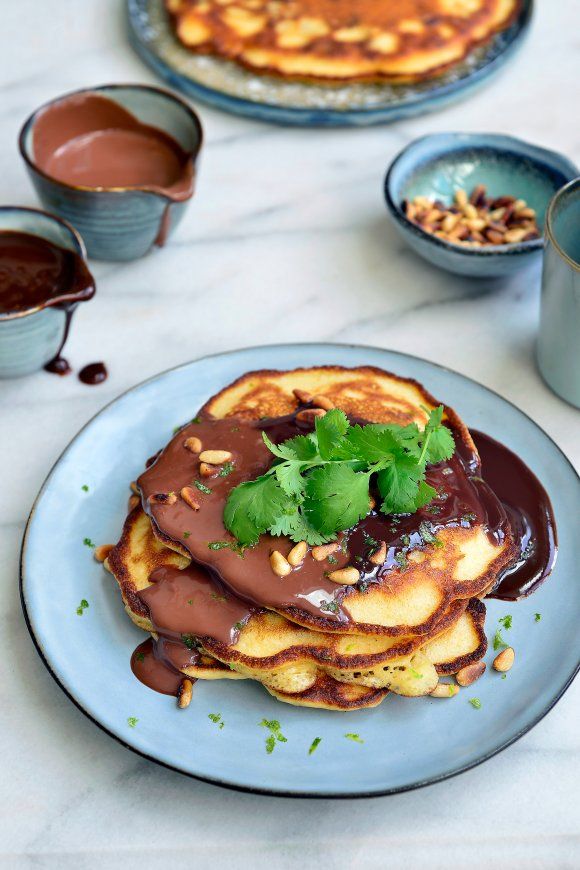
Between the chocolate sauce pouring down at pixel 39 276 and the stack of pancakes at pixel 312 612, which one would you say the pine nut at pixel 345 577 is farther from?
the chocolate sauce pouring down at pixel 39 276

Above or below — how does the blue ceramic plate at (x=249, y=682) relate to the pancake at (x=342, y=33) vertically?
below

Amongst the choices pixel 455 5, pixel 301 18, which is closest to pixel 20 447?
pixel 301 18

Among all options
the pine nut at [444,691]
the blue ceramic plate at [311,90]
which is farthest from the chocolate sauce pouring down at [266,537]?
the blue ceramic plate at [311,90]

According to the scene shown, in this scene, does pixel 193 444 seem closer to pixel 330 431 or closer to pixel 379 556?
pixel 330 431

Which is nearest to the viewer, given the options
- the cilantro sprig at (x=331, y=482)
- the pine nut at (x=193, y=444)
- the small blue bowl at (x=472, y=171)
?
the cilantro sprig at (x=331, y=482)

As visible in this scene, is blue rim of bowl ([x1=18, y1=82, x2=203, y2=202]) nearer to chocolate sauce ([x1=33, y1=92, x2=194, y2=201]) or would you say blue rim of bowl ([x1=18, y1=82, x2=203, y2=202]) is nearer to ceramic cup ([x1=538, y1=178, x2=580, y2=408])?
chocolate sauce ([x1=33, y1=92, x2=194, y2=201])

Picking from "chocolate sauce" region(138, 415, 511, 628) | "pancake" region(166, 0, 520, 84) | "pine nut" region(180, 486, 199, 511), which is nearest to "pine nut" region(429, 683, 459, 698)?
"chocolate sauce" region(138, 415, 511, 628)

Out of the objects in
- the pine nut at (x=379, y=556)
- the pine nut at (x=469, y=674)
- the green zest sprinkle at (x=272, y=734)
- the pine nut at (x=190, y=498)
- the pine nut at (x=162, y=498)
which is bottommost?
the green zest sprinkle at (x=272, y=734)

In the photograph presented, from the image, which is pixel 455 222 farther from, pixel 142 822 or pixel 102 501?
pixel 142 822
